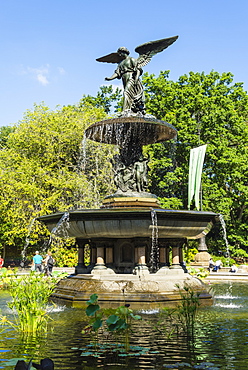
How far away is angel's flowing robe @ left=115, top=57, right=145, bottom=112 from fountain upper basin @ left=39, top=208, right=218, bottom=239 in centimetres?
413

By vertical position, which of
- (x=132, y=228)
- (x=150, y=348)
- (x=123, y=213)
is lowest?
(x=150, y=348)

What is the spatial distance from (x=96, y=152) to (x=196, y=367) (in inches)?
1027

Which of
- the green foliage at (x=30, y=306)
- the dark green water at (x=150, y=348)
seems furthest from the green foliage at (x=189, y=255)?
the green foliage at (x=30, y=306)

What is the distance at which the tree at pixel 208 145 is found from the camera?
1229 inches

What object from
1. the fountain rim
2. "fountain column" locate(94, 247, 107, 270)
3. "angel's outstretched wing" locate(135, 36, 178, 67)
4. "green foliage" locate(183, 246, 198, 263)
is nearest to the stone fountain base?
"fountain column" locate(94, 247, 107, 270)

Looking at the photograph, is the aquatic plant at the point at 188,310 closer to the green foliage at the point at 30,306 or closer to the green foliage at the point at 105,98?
the green foliage at the point at 30,306

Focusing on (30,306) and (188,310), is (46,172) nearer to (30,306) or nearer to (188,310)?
(30,306)

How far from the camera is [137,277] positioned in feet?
34.6

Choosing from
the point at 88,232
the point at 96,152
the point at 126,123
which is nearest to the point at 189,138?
the point at 96,152

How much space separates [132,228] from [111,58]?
19.5 ft

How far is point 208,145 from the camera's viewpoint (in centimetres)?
3144

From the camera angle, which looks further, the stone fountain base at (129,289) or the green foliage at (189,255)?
the green foliage at (189,255)

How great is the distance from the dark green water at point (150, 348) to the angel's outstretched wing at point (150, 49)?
7928mm

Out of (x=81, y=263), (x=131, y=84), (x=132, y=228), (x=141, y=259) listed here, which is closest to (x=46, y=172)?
(x=131, y=84)
